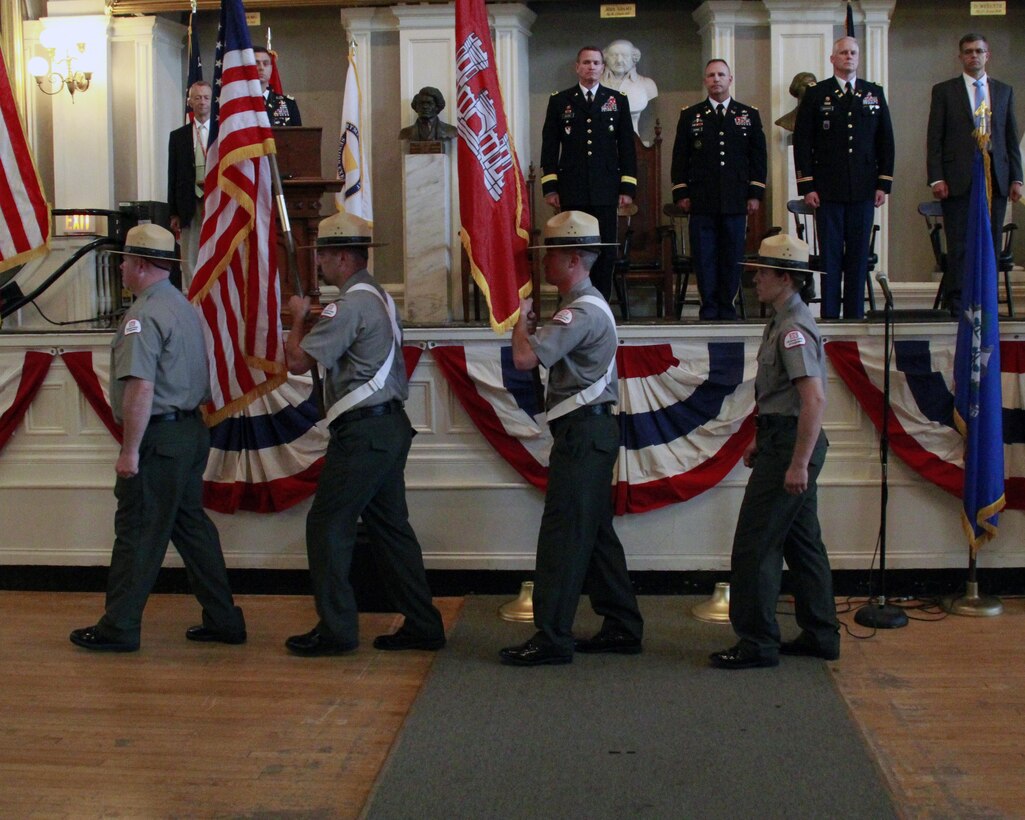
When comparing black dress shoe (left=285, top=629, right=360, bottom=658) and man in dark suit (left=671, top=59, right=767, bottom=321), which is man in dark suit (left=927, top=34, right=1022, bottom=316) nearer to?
man in dark suit (left=671, top=59, right=767, bottom=321)

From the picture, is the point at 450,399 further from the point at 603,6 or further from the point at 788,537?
the point at 603,6

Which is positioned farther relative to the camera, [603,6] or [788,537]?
[603,6]

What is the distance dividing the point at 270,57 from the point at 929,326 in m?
4.69

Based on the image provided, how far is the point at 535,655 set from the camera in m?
4.81

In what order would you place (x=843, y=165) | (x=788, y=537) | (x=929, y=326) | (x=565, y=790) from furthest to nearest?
(x=843, y=165), (x=929, y=326), (x=788, y=537), (x=565, y=790)

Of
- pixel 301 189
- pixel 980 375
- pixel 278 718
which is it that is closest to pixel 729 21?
pixel 301 189

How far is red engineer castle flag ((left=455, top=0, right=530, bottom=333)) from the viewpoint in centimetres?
498

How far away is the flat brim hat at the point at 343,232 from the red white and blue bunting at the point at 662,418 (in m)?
1.22

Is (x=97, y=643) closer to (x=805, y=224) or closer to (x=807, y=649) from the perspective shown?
(x=807, y=649)

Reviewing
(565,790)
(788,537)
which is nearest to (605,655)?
(788,537)

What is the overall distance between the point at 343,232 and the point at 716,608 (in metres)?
2.35

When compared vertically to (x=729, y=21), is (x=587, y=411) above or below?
below

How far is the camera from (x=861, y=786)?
358 cm

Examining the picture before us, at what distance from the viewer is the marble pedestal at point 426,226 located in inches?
330
